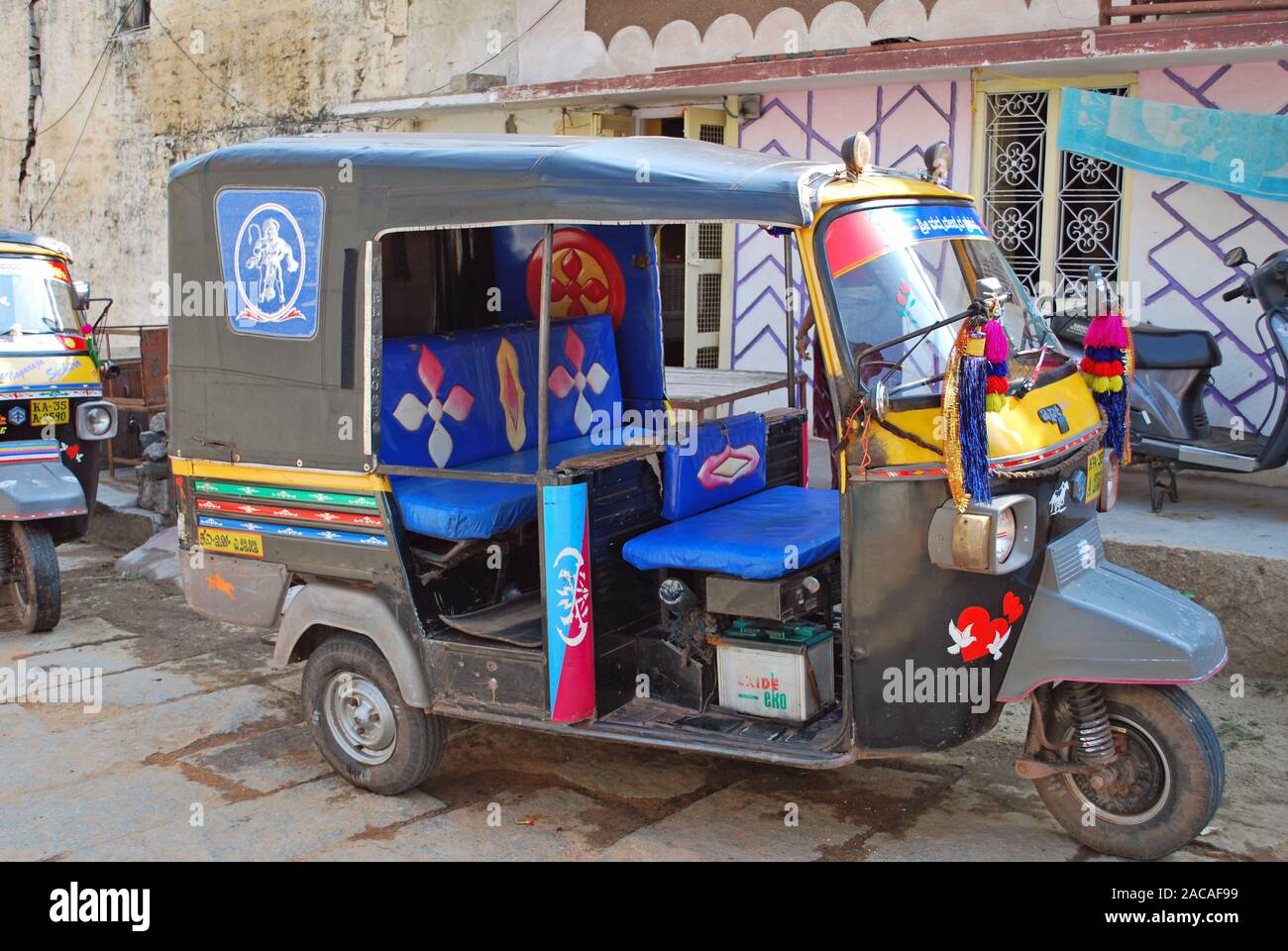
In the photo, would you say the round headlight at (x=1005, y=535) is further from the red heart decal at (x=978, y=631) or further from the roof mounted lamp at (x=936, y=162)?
the roof mounted lamp at (x=936, y=162)

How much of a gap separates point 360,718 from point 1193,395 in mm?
4933

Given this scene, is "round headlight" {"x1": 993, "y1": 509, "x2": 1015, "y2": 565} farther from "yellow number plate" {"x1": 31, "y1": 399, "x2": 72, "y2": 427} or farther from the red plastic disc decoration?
"yellow number plate" {"x1": 31, "y1": 399, "x2": 72, "y2": 427}

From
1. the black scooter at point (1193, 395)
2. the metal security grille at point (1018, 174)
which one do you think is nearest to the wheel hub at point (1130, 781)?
the black scooter at point (1193, 395)

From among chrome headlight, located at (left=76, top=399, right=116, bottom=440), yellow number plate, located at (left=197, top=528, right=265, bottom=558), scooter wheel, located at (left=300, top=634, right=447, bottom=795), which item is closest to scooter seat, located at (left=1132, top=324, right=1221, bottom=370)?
scooter wheel, located at (left=300, top=634, right=447, bottom=795)

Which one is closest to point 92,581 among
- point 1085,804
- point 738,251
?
point 738,251

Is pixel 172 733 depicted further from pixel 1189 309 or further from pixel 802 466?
pixel 1189 309

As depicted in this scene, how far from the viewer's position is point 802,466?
5816 mm

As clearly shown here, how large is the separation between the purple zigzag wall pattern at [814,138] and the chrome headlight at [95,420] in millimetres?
4021

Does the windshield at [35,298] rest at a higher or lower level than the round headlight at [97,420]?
higher

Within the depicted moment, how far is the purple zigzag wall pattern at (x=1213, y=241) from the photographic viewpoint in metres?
7.59

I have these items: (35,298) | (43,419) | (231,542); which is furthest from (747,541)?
(35,298)

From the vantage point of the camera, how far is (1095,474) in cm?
439

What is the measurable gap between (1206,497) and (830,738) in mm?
4254

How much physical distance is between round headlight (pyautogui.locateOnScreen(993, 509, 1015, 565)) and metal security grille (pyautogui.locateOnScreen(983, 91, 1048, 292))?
4.97m
